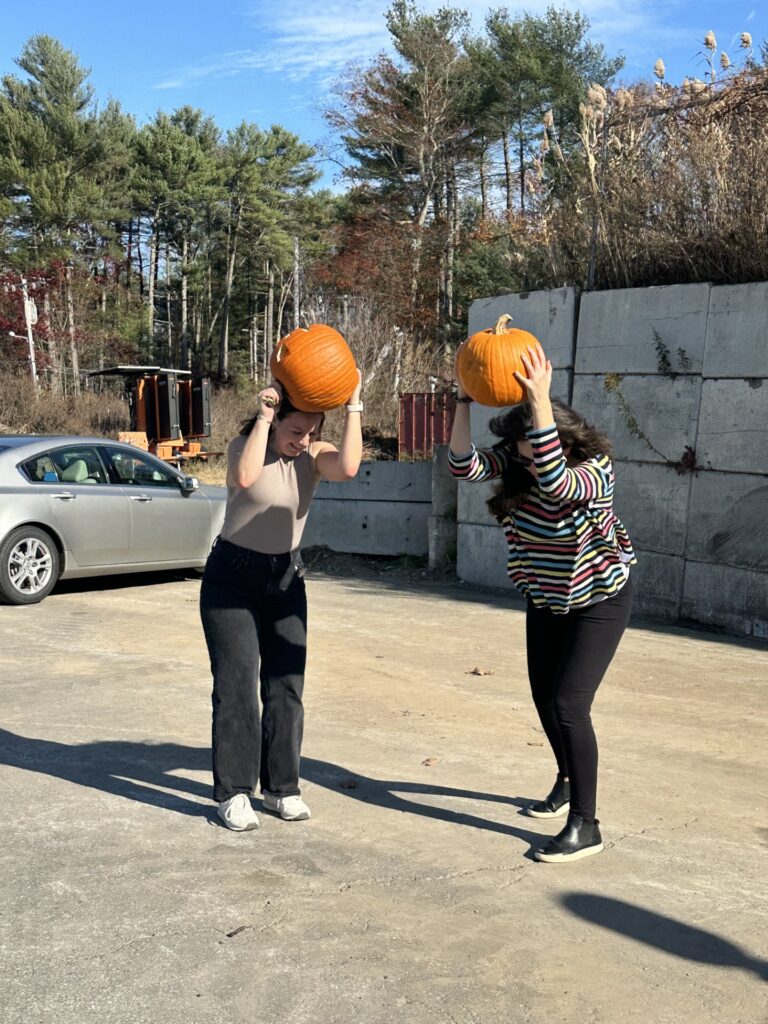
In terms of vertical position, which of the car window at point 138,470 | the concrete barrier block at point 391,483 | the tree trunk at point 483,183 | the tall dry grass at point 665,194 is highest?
the tree trunk at point 483,183

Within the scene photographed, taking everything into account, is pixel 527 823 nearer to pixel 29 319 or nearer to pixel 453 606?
pixel 453 606

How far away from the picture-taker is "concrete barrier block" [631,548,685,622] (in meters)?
9.81

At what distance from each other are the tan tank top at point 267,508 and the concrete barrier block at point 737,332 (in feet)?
18.1

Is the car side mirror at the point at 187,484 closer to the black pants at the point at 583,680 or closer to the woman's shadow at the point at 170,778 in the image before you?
the woman's shadow at the point at 170,778

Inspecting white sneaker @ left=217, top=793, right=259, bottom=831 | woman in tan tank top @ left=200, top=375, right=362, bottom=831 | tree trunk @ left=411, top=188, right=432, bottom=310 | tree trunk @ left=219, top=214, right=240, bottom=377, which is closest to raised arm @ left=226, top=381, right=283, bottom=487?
woman in tan tank top @ left=200, top=375, right=362, bottom=831

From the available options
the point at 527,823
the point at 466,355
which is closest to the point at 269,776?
the point at 527,823

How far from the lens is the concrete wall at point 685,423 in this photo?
919cm

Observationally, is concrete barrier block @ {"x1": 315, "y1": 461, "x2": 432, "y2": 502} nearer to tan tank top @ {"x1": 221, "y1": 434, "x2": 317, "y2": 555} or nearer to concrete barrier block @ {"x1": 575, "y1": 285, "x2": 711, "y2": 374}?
concrete barrier block @ {"x1": 575, "y1": 285, "x2": 711, "y2": 374}

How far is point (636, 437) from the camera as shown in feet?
33.2

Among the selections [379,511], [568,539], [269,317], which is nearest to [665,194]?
[379,511]

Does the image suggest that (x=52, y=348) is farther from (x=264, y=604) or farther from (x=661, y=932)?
(x=661, y=932)

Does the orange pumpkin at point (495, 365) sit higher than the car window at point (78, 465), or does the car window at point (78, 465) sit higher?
the orange pumpkin at point (495, 365)

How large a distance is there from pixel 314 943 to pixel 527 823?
59.0 inches

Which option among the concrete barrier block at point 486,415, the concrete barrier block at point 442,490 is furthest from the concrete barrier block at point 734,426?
the concrete barrier block at point 442,490
